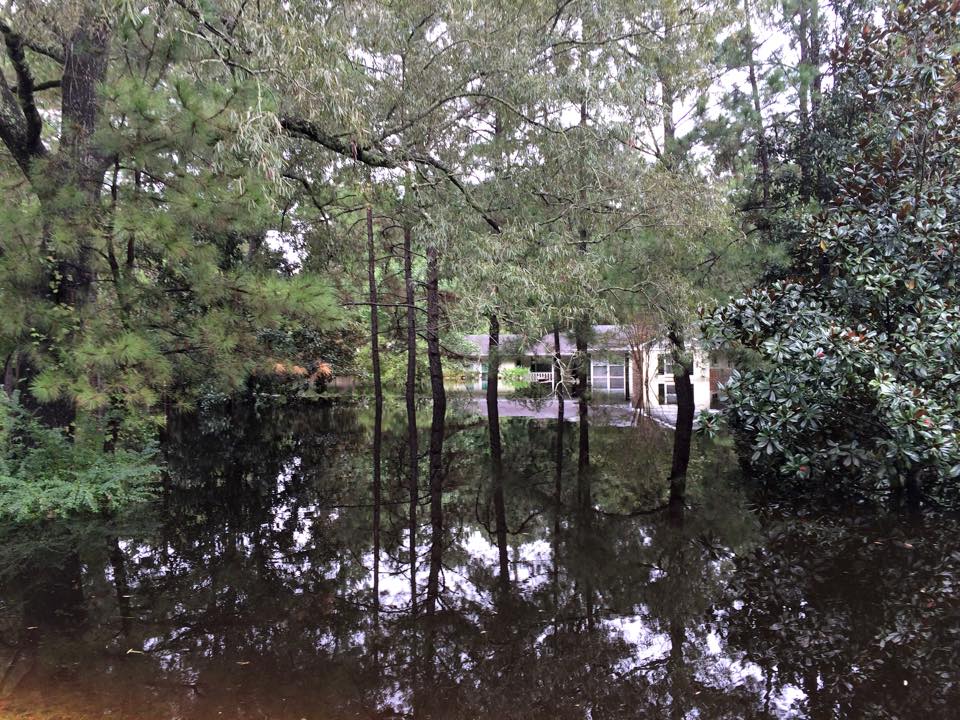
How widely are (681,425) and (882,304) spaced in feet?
18.1

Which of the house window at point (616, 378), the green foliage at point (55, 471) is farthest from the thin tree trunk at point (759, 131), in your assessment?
the house window at point (616, 378)

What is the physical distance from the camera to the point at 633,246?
28.1 feet

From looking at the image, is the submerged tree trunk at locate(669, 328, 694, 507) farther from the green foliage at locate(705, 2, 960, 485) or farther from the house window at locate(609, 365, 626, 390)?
the house window at locate(609, 365, 626, 390)

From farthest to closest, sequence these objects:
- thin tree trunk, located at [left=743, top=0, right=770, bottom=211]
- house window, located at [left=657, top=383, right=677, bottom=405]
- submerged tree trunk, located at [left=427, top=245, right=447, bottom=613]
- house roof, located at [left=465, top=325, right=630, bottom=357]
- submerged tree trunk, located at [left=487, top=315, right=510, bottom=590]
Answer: house window, located at [left=657, top=383, right=677, bottom=405] → thin tree trunk, located at [left=743, top=0, right=770, bottom=211] → house roof, located at [left=465, top=325, right=630, bottom=357] → submerged tree trunk, located at [left=487, top=315, right=510, bottom=590] → submerged tree trunk, located at [left=427, top=245, right=447, bottom=613]

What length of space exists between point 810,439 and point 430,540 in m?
4.59

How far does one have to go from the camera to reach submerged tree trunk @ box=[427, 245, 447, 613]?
5.04 metres

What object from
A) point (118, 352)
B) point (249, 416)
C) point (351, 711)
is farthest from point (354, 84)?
point (249, 416)

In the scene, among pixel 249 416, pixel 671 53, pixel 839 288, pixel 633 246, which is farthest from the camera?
pixel 249 416

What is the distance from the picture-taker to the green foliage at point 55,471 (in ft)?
18.9

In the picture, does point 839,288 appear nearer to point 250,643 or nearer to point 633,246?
point 633,246

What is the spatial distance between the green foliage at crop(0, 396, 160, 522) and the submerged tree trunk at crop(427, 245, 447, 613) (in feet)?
10.8

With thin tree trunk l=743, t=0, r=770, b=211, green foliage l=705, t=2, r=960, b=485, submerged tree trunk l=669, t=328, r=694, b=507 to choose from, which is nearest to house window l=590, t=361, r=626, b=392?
submerged tree trunk l=669, t=328, r=694, b=507

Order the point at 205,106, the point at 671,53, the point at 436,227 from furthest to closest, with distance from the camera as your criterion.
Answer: the point at 671,53
the point at 436,227
the point at 205,106

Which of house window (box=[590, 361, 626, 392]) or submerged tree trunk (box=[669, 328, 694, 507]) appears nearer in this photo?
submerged tree trunk (box=[669, 328, 694, 507])
